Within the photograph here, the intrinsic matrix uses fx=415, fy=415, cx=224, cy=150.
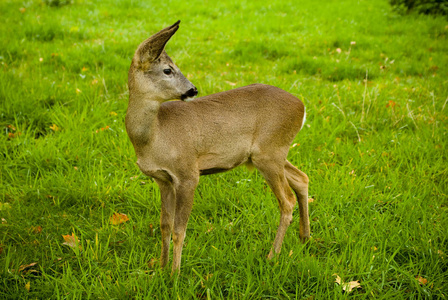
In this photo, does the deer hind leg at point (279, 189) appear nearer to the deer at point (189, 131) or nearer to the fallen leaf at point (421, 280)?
the deer at point (189, 131)

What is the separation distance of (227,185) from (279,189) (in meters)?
0.98

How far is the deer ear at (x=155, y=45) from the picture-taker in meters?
2.30

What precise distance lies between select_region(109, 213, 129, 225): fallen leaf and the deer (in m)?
0.60

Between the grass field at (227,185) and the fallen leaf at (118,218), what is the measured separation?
2.0 inches

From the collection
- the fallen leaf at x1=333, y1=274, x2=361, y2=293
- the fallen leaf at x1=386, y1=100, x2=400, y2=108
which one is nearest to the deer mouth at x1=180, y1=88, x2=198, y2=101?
the fallen leaf at x1=333, y1=274, x2=361, y2=293

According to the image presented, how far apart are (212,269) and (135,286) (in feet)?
1.70

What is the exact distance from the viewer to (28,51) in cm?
637

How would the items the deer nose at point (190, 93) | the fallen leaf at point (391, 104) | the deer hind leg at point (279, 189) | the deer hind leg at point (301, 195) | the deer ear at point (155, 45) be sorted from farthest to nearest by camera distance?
1. the fallen leaf at point (391, 104)
2. the deer hind leg at point (301, 195)
3. the deer hind leg at point (279, 189)
4. the deer nose at point (190, 93)
5. the deer ear at point (155, 45)

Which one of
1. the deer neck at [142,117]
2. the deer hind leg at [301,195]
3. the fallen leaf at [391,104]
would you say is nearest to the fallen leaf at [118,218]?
the deer neck at [142,117]

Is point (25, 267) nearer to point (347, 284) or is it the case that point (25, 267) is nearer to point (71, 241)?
point (71, 241)

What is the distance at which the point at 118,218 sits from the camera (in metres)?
3.22

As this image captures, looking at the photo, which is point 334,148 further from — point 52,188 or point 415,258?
point 52,188

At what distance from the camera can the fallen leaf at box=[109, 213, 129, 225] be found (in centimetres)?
318

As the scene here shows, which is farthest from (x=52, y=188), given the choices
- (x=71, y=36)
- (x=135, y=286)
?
(x=71, y=36)
